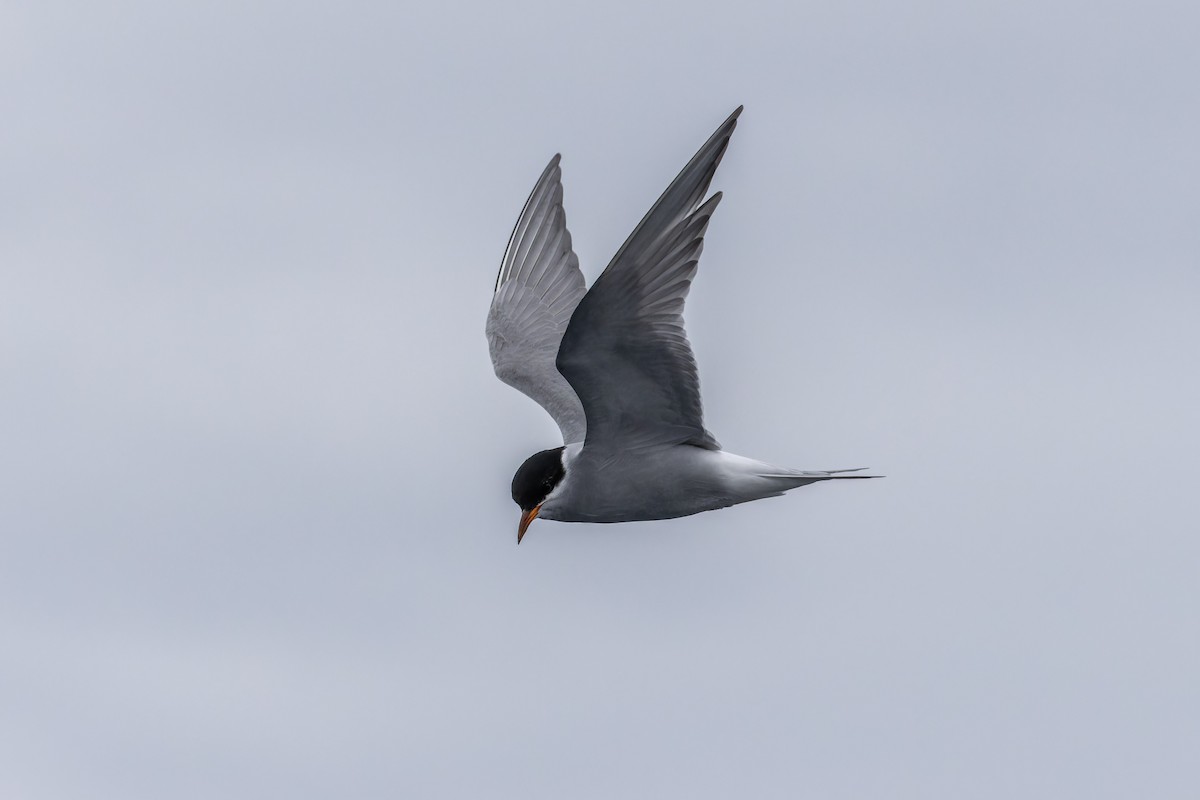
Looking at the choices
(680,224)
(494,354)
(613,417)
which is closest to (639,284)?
(680,224)

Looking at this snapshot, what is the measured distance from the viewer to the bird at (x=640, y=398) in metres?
17.6

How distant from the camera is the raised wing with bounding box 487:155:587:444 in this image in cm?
2348

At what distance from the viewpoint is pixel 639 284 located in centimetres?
1783

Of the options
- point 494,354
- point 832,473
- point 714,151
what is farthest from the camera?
point 494,354

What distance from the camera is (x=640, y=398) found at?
19.0m

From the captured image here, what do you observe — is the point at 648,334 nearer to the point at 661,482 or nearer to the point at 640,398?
the point at 640,398

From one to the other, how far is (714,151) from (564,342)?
257 cm

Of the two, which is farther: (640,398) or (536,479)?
(536,479)

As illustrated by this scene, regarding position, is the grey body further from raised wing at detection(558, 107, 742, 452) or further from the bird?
raised wing at detection(558, 107, 742, 452)

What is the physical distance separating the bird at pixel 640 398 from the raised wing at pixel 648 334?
11mm

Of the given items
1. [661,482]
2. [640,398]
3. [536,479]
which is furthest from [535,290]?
[640,398]

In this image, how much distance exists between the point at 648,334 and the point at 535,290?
20.8 ft

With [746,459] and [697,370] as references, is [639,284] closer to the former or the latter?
[697,370]

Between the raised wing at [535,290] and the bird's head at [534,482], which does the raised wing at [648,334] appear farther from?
the raised wing at [535,290]
